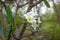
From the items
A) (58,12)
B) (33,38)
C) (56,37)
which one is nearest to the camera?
(33,38)

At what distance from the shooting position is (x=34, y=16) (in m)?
0.95

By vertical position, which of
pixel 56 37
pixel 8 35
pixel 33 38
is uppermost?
pixel 8 35

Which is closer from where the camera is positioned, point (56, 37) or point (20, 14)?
point (20, 14)

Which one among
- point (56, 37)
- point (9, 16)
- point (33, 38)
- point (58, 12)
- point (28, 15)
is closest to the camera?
point (9, 16)

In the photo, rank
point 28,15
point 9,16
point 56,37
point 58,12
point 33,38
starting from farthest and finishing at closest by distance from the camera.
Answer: point 58,12 < point 56,37 < point 33,38 < point 28,15 < point 9,16

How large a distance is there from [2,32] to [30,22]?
14 cm

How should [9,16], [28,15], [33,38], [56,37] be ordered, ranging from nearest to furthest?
Result: [9,16] < [28,15] < [33,38] < [56,37]

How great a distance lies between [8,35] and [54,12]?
4425mm

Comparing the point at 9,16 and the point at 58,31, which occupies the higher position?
the point at 9,16

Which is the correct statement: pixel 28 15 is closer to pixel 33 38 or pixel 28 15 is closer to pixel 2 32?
pixel 2 32

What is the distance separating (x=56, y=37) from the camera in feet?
11.1

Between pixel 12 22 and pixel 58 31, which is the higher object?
pixel 12 22

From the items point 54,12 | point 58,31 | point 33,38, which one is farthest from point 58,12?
point 33,38

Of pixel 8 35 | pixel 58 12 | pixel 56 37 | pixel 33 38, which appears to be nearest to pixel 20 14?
pixel 8 35
